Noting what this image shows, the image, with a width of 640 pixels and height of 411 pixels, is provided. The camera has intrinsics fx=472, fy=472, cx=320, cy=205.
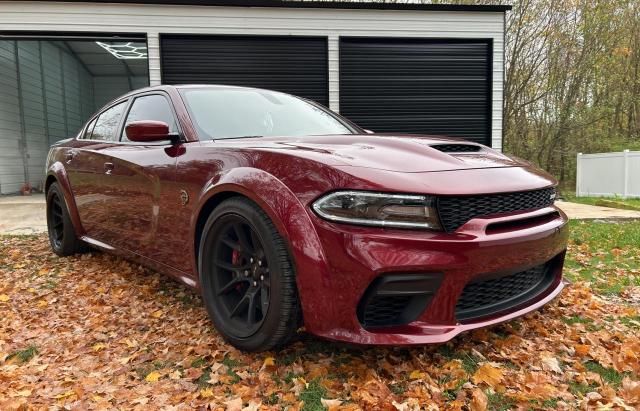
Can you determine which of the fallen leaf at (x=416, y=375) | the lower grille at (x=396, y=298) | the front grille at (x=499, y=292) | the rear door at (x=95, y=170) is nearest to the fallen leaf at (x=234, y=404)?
the lower grille at (x=396, y=298)

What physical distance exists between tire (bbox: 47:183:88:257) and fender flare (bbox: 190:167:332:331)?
9.61ft

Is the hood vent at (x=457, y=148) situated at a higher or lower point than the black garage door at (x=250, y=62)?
lower

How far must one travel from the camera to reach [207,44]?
8.40 metres

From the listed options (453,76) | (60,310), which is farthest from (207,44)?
(60,310)

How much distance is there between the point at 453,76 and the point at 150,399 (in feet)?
27.4

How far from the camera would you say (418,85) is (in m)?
9.02

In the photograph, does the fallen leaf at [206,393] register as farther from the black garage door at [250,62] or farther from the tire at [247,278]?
the black garage door at [250,62]

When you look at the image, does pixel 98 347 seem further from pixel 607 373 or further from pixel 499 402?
pixel 607 373

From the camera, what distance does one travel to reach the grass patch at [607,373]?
7.09ft

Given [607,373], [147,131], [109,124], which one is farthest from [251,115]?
[607,373]

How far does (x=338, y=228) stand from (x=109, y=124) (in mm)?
2899

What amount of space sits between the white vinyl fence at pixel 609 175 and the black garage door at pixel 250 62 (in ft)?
23.6

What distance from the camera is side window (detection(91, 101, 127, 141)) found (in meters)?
3.83

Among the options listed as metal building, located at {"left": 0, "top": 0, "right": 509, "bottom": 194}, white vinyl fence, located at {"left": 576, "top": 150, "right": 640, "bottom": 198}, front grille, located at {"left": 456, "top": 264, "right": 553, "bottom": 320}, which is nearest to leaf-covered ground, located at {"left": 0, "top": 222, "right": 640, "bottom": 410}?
front grille, located at {"left": 456, "top": 264, "right": 553, "bottom": 320}
